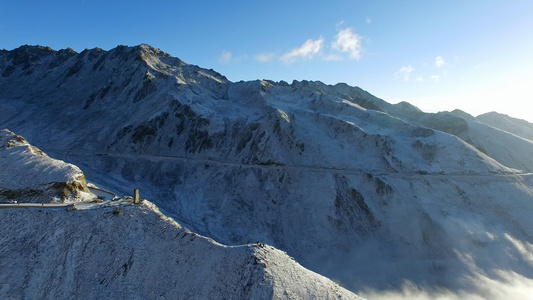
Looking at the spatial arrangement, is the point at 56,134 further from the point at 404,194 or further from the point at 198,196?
the point at 404,194

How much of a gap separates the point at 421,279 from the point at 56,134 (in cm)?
7127

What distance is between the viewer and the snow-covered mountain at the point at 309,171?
130 ft

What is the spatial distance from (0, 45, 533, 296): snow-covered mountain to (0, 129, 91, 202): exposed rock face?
1495cm

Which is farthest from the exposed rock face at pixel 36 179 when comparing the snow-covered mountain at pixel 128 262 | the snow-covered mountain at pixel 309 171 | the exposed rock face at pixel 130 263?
the snow-covered mountain at pixel 309 171

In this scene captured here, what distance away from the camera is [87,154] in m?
59.6

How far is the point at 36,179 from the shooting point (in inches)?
1152

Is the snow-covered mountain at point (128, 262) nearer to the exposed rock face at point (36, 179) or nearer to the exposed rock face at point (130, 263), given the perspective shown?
the exposed rock face at point (130, 263)

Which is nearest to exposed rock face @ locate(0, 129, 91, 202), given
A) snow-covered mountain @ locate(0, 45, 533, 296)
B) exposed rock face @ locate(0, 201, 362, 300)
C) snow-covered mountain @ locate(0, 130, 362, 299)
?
snow-covered mountain @ locate(0, 130, 362, 299)

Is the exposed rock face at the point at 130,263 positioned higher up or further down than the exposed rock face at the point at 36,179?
further down

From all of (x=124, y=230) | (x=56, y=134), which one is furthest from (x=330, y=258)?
(x=56, y=134)

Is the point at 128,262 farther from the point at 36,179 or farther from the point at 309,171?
the point at 309,171

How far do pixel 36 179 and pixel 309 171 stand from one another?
34884 millimetres

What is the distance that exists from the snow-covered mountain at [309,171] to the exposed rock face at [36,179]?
14.9m

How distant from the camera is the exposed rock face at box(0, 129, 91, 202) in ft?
91.7
